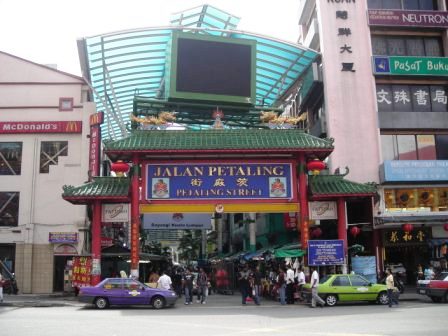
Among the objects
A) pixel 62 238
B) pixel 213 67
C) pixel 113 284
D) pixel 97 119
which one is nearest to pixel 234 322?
pixel 113 284

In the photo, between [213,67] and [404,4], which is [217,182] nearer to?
[213,67]

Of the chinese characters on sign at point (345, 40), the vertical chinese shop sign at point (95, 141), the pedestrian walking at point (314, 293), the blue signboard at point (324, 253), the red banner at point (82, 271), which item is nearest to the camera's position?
the pedestrian walking at point (314, 293)

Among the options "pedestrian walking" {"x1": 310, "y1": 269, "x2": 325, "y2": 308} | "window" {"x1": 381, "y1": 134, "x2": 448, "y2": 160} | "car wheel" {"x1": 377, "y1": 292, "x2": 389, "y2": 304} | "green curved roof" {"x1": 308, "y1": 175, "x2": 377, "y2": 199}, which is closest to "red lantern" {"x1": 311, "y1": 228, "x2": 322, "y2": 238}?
"green curved roof" {"x1": 308, "y1": 175, "x2": 377, "y2": 199}

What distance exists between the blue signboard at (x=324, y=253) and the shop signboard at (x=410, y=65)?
14.3 metres

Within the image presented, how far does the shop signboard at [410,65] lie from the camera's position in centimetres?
3209

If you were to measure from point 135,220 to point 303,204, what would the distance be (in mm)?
7658

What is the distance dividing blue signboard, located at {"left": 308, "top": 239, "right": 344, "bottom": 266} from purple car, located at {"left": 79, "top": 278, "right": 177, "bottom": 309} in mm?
6442

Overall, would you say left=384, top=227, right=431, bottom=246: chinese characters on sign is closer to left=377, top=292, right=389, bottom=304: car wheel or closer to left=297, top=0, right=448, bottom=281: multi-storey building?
left=297, top=0, right=448, bottom=281: multi-storey building

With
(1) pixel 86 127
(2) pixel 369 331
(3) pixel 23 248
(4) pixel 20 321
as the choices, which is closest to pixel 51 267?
(3) pixel 23 248

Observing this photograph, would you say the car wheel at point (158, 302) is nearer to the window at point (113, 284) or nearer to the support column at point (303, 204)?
the window at point (113, 284)

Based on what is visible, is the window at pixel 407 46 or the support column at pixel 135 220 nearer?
the support column at pixel 135 220

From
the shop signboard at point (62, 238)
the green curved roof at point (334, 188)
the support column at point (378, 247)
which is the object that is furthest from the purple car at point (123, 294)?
the support column at point (378, 247)

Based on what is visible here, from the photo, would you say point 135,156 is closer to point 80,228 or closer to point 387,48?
point 80,228

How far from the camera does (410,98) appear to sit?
3275 centimetres
